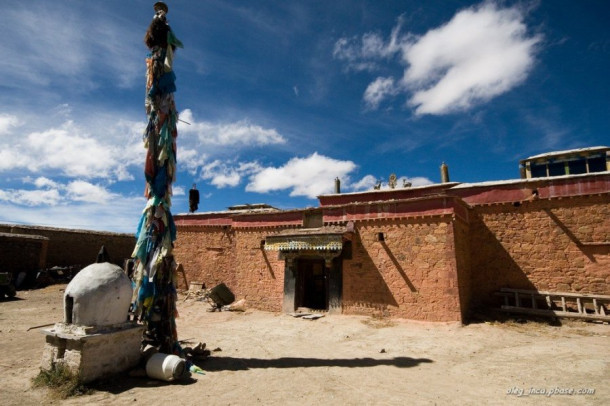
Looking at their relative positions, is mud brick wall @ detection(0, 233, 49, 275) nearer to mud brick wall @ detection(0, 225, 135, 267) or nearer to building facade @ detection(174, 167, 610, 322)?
mud brick wall @ detection(0, 225, 135, 267)

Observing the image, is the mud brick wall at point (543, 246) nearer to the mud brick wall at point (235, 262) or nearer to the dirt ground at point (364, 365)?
the dirt ground at point (364, 365)

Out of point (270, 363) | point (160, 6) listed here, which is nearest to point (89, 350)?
point (270, 363)

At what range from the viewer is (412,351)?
898cm

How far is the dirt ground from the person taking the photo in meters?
5.85

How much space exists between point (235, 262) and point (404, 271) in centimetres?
935

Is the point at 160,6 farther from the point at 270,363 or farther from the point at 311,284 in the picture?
the point at 311,284

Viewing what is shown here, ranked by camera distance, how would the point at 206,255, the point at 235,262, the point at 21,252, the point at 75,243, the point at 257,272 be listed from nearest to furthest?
the point at 257,272
the point at 235,262
the point at 21,252
the point at 206,255
the point at 75,243

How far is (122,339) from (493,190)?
1380cm

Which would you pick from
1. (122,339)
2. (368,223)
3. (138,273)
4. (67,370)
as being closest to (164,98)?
(138,273)

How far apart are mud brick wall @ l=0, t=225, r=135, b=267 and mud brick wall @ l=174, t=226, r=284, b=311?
284 inches

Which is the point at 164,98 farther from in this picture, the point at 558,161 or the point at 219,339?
the point at 558,161

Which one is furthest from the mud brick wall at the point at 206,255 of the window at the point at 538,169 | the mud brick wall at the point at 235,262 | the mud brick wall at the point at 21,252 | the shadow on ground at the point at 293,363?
the window at the point at 538,169

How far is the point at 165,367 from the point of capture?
6.54 metres

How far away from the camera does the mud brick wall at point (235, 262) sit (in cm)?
1583
